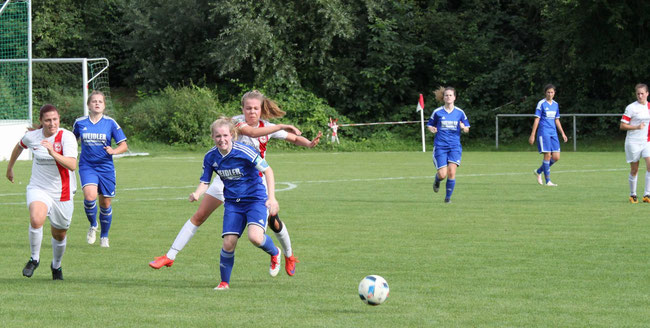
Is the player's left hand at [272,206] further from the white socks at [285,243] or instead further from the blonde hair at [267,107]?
the blonde hair at [267,107]

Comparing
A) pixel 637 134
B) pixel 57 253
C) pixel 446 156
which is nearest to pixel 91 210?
pixel 57 253

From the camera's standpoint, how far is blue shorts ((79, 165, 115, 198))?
10477 millimetres

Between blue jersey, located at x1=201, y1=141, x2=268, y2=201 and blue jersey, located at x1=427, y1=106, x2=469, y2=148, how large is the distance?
821cm

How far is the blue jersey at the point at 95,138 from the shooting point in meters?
10.4

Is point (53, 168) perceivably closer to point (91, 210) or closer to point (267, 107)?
point (267, 107)

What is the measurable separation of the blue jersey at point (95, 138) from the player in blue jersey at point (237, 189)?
3408 millimetres

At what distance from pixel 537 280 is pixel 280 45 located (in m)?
35.0

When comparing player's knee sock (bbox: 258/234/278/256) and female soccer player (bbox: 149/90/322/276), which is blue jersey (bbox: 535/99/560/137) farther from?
player's knee sock (bbox: 258/234/278/256)

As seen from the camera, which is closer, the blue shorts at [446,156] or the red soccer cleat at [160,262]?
the red soccer cleat at [160,262]

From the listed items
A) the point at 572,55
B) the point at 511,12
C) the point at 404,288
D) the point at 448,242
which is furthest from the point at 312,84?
the point at 404,288

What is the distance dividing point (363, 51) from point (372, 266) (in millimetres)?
36478

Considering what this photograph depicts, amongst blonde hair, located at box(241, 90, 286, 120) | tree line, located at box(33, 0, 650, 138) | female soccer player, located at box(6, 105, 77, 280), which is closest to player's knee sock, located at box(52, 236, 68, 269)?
female soccer player, located at box(6, 105, 77, 280)

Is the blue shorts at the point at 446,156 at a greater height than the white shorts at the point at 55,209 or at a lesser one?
greater

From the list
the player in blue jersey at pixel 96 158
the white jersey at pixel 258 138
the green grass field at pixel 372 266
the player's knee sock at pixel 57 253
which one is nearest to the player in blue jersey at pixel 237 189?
the green grass field at pixel 372 266
